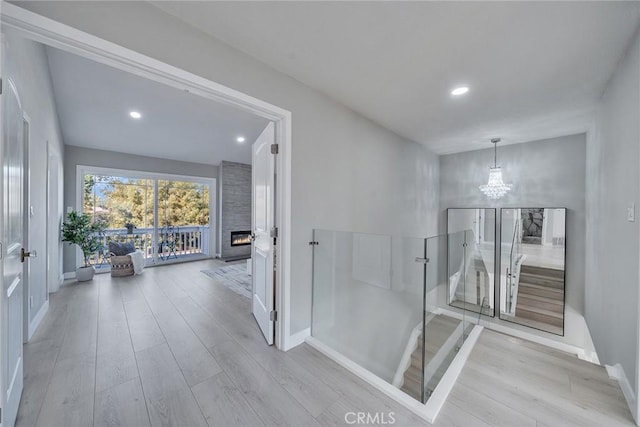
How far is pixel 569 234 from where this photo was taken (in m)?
3.83

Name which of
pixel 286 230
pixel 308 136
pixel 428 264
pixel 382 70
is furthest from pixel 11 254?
pixel 382 70

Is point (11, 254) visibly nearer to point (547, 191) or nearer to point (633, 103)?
point (633, 103)

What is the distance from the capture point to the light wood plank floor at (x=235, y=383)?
1487 mm

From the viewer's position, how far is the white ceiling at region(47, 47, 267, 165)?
302 centimetres

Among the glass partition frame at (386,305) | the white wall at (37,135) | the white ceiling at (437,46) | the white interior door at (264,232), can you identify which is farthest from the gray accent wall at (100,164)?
the glass partition frame at (386,305)

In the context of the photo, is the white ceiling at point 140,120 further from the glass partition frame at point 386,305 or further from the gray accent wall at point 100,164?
the glass partition frame at point 386,305

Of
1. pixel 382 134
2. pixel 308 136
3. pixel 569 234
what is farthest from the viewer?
pixel 569 234

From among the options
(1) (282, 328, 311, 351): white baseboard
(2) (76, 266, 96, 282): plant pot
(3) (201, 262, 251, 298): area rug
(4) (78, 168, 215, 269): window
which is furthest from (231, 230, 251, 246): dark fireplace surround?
(1) (282, 328, 311, 351): white baseboard

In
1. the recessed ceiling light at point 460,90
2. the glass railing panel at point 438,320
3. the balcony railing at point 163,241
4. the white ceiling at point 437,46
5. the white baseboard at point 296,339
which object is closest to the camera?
the white ceiling at point 437,46

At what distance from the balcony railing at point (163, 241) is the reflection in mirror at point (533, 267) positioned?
6.64 meters

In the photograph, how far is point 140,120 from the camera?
4012mm

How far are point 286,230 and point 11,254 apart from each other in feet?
5.35

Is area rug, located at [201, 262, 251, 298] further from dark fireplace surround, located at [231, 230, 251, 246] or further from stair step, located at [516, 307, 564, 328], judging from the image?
stair step, located at [516, 307, 564, 328]

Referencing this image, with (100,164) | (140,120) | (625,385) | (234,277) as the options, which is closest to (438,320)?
(625,385)
